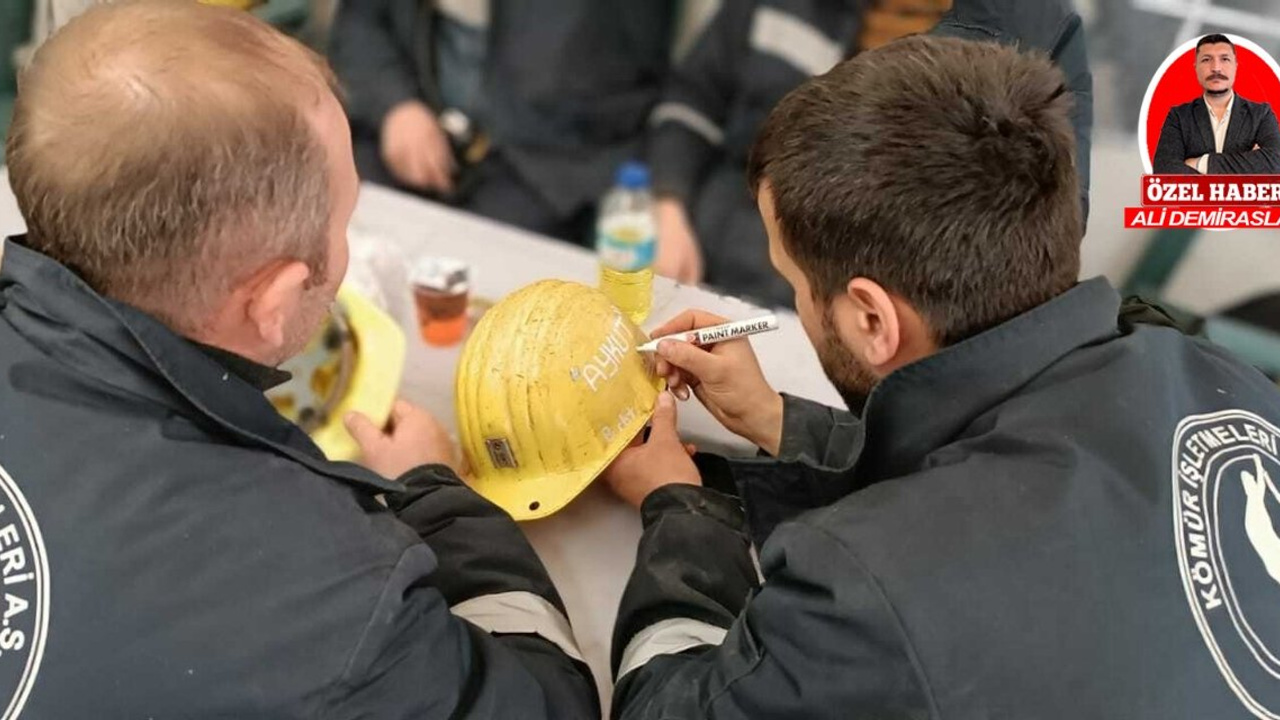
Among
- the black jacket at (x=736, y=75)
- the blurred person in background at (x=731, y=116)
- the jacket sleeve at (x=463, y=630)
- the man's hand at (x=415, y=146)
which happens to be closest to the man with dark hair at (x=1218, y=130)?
the black jacket at (x=736, y=75)

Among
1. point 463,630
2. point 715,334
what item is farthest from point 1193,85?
point 463,630

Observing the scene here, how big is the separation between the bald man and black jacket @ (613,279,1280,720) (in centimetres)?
24

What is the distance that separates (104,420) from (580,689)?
16.8 inches

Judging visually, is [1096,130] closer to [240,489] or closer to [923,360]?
[923,360]

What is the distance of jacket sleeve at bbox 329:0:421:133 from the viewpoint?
186 cm

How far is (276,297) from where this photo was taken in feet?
2.55

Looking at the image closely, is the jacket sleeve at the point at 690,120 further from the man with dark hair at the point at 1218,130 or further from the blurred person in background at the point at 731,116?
the man with dark hair at the point at 1218,130

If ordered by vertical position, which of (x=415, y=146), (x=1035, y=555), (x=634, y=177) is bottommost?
(x=415, y=146)

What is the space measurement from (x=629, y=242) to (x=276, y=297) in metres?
0.83

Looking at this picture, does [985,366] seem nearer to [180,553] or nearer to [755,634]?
[755,634]

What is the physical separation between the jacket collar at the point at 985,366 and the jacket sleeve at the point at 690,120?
102 centimetres

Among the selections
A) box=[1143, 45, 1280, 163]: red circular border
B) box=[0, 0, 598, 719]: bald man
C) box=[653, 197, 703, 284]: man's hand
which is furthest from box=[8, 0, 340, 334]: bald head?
box=[653, 197, 703, 284]: man's hand

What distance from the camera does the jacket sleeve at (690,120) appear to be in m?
1.75

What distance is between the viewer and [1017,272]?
30.9 inches
